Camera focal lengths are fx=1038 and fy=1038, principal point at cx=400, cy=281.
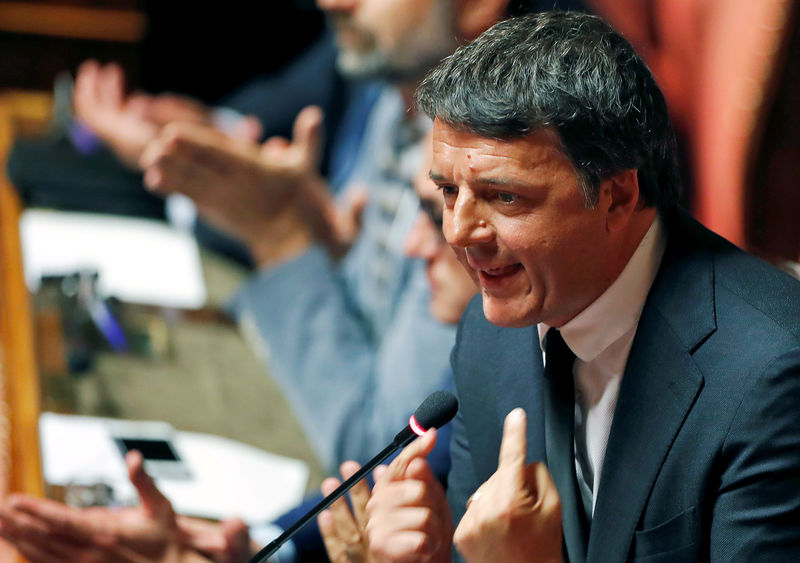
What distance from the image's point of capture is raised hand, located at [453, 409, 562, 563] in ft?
3.01

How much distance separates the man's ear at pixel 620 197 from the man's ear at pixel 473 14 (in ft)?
1.86

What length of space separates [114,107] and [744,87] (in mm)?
2164

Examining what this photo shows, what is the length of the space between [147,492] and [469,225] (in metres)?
0.75

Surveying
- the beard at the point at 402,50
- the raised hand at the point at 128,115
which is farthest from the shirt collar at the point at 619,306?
the raised hand at the point at 128,115

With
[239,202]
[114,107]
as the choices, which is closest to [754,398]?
[239,202]

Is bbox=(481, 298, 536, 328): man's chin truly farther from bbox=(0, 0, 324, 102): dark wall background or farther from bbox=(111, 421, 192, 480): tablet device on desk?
bbox=(0, 0, 324, 102): dark wall background

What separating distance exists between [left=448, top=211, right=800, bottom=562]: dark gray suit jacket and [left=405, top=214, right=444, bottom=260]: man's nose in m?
0.73

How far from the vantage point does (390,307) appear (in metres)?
2.29

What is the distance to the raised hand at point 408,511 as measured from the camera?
3.40 feet

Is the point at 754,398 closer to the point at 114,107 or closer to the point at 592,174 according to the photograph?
the point at 592,174

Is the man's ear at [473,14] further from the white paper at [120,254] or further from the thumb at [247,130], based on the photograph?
the thumb at [247,130]

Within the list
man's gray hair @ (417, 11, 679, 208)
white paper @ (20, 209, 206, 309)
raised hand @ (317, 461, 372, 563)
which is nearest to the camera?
man's gray hair @ (417, 11, 679, 208)


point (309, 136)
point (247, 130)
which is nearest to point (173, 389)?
point (309, 136)

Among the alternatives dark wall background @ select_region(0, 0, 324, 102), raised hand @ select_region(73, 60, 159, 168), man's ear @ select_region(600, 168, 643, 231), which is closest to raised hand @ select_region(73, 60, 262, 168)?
raised hand @ select_region(73, 60, 159, 168)
